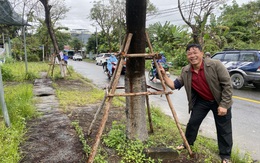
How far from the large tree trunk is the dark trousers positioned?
743 mm

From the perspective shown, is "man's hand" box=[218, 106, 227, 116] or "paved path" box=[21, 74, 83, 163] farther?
"paved path" box=[21, 74, 83, 163]

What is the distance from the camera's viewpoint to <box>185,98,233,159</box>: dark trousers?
9.39 feet

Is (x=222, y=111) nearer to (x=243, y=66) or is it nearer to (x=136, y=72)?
(x=136, y=72)

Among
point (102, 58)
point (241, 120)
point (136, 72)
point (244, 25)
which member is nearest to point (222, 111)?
point (136, 72)

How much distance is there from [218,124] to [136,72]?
1.37 m

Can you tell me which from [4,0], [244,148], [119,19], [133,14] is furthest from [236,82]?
[119,19]

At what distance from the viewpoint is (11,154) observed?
270cm

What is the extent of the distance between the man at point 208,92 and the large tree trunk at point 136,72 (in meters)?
0.40

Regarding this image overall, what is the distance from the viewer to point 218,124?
2.91 m

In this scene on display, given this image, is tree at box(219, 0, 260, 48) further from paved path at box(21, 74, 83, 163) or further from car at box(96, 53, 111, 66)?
paved path at box(21, 74, 83, 163)

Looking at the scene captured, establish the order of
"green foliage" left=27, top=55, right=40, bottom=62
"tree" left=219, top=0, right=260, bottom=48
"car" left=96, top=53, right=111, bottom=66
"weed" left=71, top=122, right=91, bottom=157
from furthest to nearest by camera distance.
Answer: "green foliage" left=27, top=55, right=40, bottom=62 → "car" left=96, top=53, right=111, bottom=66 → "tree" left=219, top=0, right=260, bottom=48 → "weed" left=71, top=122, right=91, bottom=157

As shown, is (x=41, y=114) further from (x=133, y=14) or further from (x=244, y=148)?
(x=244, y=148)

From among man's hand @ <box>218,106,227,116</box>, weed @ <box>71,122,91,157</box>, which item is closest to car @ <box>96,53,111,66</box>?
weed @ <box>71,122,91,157</box>

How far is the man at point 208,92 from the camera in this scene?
8.87ft
